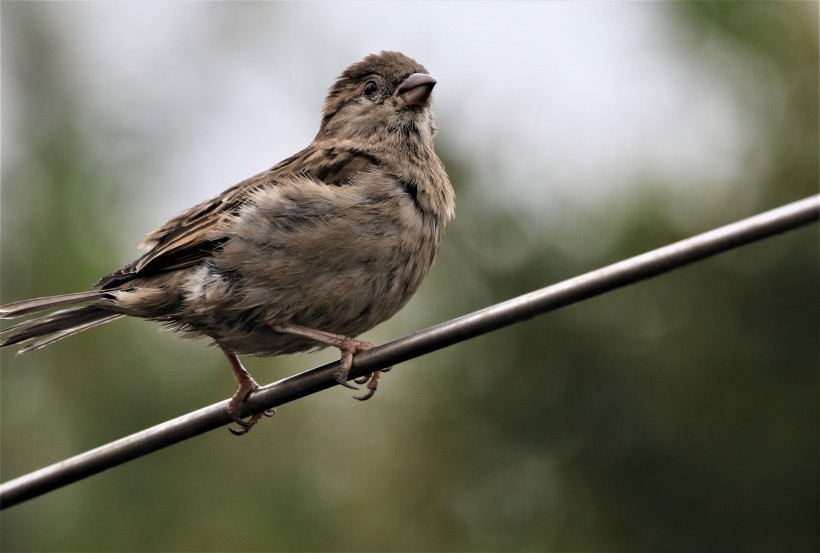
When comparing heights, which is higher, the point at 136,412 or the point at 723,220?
the point at 723,220

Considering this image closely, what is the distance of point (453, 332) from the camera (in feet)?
11.3

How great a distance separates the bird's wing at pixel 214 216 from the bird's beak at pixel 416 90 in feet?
1.52

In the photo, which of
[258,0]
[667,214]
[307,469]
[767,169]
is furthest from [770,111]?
[258,0]

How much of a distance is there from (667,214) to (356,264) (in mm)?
8132

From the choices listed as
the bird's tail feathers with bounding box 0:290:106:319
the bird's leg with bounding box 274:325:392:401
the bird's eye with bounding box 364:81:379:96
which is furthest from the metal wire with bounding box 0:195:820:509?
the bird's eye with bounding box 364:81:379:96

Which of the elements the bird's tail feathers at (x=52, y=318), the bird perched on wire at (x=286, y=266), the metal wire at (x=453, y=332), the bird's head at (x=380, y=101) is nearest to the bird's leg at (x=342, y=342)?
the bird perched on wire at (x=286, y=266)

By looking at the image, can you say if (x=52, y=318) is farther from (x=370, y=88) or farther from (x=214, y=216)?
(x=370, y=88)

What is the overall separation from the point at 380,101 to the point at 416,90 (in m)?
0.26

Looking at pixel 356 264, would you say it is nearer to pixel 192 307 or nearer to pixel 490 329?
pixel 192 307

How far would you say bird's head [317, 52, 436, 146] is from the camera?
6.07m

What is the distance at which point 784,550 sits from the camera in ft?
38.0

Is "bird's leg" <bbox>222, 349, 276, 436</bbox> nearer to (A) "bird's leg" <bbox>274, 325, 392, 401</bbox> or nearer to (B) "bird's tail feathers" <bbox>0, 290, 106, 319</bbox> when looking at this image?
(A) "bird's leg" <bbox>274, 325, 392, 401</bbox>

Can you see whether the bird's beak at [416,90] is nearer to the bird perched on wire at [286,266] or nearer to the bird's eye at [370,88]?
the bird's eye at [370,88]

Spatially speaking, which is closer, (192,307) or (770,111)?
(192,307)
